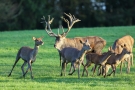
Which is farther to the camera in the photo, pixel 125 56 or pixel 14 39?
pixel 14 39

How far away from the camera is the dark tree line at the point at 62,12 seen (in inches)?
2138

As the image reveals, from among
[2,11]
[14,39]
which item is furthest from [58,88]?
[2,11]

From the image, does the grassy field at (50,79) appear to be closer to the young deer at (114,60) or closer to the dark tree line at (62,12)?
the young deer at (114,60)

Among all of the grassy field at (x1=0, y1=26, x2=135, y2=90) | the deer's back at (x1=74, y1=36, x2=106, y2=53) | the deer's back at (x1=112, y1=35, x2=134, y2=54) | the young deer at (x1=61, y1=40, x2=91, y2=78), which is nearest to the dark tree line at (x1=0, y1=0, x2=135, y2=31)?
the grassy field at (x1=0, y1=26, x2=135, y2=90)

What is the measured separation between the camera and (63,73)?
17.8 m

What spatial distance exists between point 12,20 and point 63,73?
3725cm

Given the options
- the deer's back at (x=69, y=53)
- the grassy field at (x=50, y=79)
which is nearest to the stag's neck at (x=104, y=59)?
the grassy field at (x=50, y=79)

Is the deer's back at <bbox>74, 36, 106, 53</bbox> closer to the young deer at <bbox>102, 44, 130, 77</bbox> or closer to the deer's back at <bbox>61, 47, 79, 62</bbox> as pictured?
the deer's back at <bbox>61, 47, 79, 62</bbox>

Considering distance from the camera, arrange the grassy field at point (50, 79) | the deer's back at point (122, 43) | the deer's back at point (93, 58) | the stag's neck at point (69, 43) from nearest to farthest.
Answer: the grassy field at point (50, 79) → the deer's back at point (93, 58) → the deer's back at point (122, 43) → the stag's neck at point (69, 43)

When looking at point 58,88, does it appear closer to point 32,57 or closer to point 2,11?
point 32,57

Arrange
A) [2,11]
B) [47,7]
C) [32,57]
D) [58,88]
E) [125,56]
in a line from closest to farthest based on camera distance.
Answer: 1. [58,88]
2. [32,57]
3. [125,56]
4. [2,11]
5. [47,7]

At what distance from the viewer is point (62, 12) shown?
5556 cm

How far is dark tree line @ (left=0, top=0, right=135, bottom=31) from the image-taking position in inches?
2138

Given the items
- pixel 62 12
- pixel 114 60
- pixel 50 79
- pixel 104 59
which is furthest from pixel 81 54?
pixel 62 12
